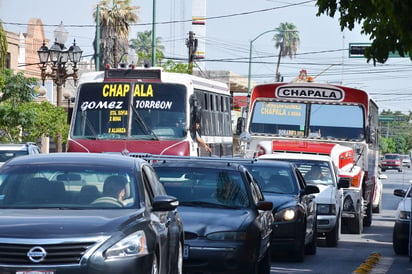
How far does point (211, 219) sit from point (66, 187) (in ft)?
10.0

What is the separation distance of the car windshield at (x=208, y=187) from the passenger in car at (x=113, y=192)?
330 centimetres

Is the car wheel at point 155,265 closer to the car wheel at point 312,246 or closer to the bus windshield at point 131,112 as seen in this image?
the car wheel at point 312,246

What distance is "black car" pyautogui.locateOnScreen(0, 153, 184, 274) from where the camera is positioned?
8.52 metres

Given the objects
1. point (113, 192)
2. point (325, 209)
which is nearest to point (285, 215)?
point (325, 209)

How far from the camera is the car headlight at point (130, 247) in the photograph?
8.75m

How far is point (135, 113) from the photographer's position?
2372 centimetres

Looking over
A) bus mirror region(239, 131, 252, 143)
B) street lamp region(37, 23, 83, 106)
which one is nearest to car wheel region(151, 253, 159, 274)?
bus mirror region(239, 131, 252, 143)

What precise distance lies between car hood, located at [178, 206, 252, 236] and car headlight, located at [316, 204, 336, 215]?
7.76 m

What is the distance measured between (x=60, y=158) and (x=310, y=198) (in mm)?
8479

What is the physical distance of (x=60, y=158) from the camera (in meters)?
10.6

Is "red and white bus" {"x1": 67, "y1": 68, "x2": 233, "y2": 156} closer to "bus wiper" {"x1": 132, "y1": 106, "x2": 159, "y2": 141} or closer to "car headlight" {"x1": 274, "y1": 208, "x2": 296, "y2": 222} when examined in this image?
"bus wiper" {"x1": 132, "y1": 106, "x2": 159, "y2": 141}

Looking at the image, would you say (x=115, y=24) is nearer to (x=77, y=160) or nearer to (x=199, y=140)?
(x=199, y=140)

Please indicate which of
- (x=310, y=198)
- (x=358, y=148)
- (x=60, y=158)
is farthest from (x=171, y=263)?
(x=358, y=148)

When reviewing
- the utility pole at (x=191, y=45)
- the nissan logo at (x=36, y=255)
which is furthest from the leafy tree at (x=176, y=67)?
the nissan logo at (x=36, y=255)
